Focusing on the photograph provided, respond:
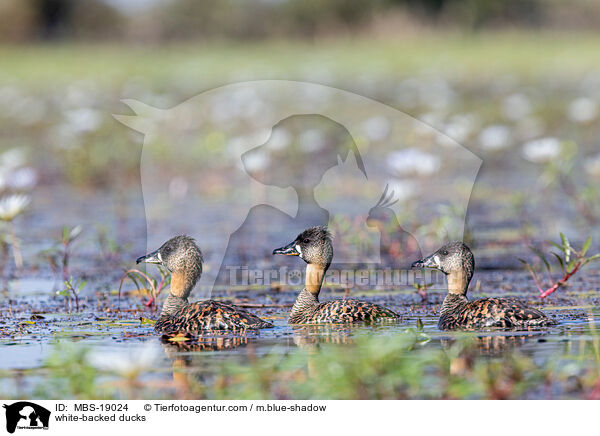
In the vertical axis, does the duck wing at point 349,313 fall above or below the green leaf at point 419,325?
above

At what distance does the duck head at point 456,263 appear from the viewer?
327 inches

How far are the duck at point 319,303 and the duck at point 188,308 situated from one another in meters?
0.33

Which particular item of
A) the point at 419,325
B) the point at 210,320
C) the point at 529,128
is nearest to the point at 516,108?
the point at 529,128

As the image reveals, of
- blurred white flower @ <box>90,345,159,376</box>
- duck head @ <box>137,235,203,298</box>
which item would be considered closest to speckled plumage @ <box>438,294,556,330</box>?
duck head @ <box>137,235,203,298</box>

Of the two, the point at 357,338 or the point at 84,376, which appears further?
the point at 357,338

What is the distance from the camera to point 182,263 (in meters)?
8.43

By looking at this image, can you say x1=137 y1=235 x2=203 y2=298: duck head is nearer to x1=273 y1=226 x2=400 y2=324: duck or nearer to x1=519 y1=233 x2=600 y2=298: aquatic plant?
x1=273 y1=226 x2=400 y2=324: duck

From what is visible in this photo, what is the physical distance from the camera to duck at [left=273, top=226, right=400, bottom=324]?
7891 millimetres

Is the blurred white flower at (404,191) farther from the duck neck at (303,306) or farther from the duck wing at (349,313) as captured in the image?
the duck wing at (349,313)

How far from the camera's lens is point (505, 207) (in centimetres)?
1343

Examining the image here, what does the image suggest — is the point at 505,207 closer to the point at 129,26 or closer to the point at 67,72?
the point at 67,72
